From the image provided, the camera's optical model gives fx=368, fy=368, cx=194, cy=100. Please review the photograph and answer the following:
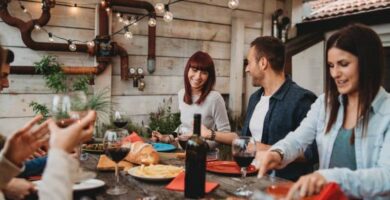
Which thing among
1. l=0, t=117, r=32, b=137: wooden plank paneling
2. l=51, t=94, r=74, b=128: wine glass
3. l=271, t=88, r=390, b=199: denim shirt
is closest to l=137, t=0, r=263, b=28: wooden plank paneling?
l=0, t=117, r=32, b=137: wooden plank paneling

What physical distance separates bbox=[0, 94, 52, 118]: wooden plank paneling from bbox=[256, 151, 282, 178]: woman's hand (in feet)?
8.48

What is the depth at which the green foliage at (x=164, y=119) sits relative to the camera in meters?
3.96

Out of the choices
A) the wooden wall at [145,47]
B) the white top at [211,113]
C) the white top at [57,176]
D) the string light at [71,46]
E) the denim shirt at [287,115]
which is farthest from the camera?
the string light at [71,46]

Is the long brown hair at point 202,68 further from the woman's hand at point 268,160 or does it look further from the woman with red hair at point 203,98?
the woman's hand at point 268,160

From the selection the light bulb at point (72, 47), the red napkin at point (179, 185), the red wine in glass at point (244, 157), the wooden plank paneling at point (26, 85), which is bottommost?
the red napkin at point (179, 185)

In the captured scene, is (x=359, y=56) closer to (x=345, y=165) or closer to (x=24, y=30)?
(x=345, y=165)

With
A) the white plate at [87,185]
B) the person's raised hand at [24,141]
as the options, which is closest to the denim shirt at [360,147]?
the white plate at [87,185]

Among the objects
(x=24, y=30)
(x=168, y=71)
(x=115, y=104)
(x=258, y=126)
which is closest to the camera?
(x=258, y=126)

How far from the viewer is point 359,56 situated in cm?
146

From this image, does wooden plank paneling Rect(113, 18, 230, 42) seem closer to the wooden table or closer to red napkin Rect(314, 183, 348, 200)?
the wooden table

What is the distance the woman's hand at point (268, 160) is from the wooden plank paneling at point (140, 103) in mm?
2630

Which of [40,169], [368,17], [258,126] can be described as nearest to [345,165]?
[258,126]

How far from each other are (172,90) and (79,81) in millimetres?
1220

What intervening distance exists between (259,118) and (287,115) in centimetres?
22
